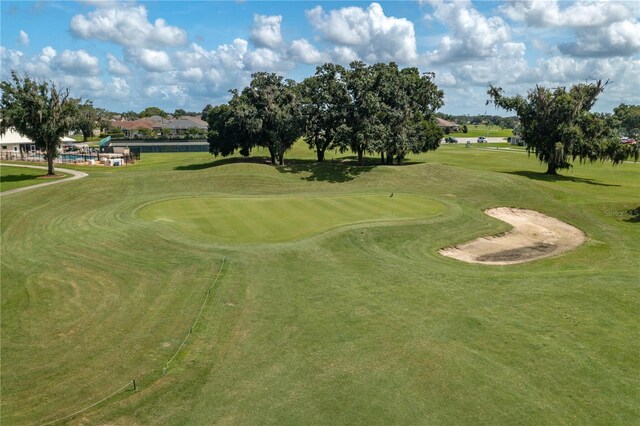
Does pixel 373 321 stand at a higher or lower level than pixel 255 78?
lower

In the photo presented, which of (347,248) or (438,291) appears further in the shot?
(347,248)

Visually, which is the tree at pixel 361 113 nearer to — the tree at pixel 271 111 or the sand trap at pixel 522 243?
the tree at pixel 271 111

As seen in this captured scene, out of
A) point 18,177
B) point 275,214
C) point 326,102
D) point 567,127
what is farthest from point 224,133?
point 567,127

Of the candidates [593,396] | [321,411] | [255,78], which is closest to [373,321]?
[321,411]

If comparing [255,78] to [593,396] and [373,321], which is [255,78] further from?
[593,396]

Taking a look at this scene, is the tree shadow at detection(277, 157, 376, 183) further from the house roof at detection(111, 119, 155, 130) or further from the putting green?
the house roof at detection(111, 119, 155, 130)

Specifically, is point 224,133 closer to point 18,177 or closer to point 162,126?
point 18,177

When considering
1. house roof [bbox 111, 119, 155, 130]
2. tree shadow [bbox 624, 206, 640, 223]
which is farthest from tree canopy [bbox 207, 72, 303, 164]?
house roof [bbox 111, 119, 155, 130]
